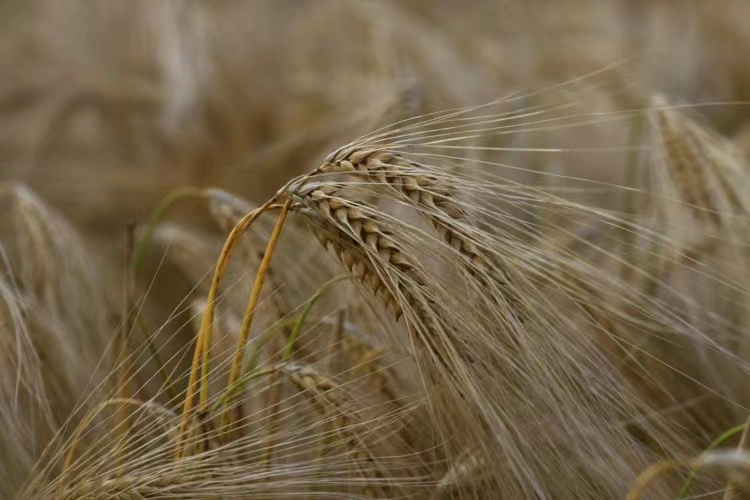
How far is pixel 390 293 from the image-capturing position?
2.74 feet

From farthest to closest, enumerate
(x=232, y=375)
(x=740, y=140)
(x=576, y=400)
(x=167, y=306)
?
(x=740, y=140) → (x=167, y=306) → (x=232, y=375) → (x=576, y=400)

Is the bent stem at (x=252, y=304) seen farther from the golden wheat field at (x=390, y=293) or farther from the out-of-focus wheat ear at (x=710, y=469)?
the out-of-focus wheat ear at (x=710, y=469)

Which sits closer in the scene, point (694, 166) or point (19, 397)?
point (19, 397)

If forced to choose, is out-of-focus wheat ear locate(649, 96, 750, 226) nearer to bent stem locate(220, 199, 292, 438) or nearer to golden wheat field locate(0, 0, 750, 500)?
golden wheat field locate(0, 0, 750, 500)

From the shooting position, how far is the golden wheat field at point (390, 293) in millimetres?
804

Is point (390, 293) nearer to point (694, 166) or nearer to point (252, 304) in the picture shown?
point (252, 304)

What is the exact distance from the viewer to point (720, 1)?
2.90 metres

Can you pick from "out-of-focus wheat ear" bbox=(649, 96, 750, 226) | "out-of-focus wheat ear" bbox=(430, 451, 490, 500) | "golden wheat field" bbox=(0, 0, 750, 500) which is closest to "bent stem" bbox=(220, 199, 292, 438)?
"golden wheat field" bbox=(0, 0, 750, 500)

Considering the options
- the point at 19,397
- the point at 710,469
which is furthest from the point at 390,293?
the point at 19,397

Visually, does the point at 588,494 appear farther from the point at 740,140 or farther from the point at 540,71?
the point at 540,71

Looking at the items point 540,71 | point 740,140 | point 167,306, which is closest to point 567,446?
point 167,306

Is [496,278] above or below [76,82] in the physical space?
below

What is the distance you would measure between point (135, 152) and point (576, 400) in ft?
6.14

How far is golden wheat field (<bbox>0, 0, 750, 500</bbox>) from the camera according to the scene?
80 centimetres
